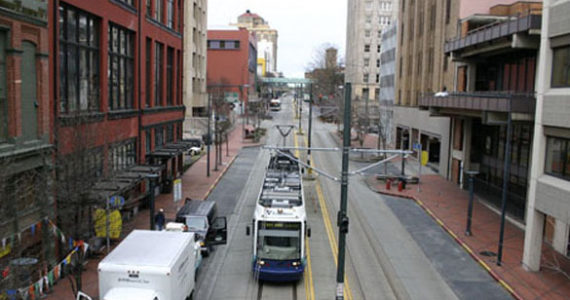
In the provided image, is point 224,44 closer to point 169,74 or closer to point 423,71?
→ point 423,71

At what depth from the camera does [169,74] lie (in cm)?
3947

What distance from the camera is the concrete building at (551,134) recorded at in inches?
779

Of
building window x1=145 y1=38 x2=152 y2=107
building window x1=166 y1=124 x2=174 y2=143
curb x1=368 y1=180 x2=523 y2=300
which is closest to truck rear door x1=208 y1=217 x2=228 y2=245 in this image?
curb x1=368 y1=180 x2=523 y2=300

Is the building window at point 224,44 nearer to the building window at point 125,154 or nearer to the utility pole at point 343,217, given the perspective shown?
the building window at point 125,154

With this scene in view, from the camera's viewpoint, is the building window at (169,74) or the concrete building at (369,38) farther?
the concrete building at (369,38)

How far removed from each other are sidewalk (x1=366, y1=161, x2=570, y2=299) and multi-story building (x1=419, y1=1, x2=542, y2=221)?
1.62m

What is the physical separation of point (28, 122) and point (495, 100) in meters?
20.5

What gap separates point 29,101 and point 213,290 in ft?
29.8

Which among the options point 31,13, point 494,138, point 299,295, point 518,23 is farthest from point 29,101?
point 494,138

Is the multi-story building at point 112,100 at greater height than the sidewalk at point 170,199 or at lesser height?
greater

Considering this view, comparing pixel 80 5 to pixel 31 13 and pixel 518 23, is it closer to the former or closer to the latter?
pixel 31 13

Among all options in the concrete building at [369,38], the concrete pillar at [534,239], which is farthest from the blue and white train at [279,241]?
the concrete building at [369,38]

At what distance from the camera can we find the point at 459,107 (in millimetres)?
30406

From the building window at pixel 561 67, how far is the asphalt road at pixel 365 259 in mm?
8062
